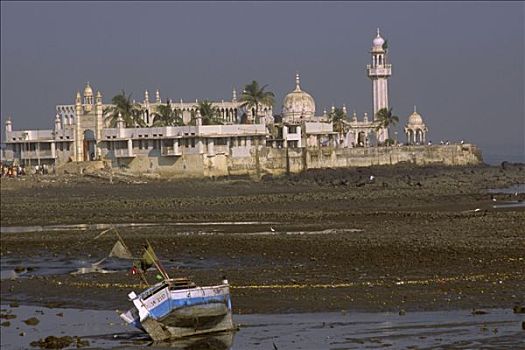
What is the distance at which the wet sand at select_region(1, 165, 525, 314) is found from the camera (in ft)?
92.9

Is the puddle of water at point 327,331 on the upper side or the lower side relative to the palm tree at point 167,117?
lower

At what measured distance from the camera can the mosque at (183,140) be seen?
96250mm

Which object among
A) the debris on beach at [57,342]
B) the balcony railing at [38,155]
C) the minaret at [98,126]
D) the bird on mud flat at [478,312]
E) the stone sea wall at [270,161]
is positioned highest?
the minaret at [98,126]

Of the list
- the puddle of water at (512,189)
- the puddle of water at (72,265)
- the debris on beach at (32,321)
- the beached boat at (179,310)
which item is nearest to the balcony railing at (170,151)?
the puddle of water at (512,189)

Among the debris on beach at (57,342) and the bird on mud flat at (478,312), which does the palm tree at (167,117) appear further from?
the debris on beach at (57,342)

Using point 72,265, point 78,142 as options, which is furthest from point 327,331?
point 78,142

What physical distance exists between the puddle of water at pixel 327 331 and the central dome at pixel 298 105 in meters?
90.5

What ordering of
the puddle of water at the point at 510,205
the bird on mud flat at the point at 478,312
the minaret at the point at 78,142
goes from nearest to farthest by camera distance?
the bird on mud flat at the point at 478,312
the puddle of water at the point at 510,205
the minaret at the point at 78,142

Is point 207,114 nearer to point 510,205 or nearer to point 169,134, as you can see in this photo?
point 169,134

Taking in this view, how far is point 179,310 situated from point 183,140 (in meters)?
73.3

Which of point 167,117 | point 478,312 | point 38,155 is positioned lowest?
point 478,312

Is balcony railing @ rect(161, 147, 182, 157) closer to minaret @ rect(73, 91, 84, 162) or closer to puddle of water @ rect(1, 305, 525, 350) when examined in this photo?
minaret @ rect(73, 91, 84, 162)

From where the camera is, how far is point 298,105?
11788cm

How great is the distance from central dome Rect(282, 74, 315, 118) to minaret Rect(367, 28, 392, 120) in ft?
42.0
